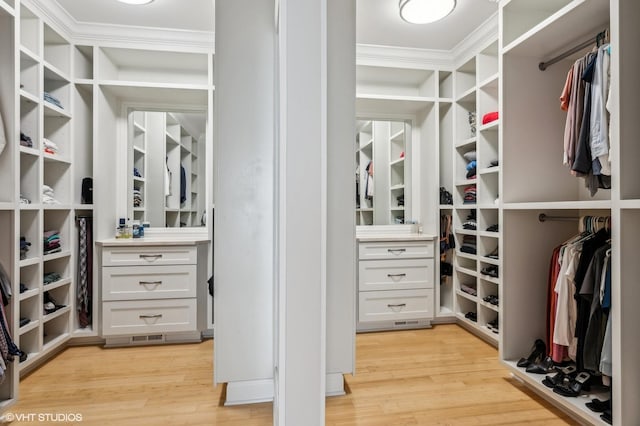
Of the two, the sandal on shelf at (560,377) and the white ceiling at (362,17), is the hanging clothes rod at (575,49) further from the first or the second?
the sandal on shelf at (560,377)

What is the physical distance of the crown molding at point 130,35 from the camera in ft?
7.91

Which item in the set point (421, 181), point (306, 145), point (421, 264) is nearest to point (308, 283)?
point (306, 145)

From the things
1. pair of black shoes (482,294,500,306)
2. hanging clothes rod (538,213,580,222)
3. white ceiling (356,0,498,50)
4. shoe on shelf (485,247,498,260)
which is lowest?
pair of black shoes (482,294,500,306)

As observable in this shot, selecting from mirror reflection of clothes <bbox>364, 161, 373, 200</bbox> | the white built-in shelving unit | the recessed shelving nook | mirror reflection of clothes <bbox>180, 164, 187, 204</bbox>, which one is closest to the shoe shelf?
the white built-in shelving unit

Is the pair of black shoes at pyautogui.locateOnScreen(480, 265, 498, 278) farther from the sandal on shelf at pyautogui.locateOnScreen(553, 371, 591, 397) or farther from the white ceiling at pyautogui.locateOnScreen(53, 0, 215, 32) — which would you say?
the white ceiling at pyautogui.locateOnScreen(53, 0, 215, 32)

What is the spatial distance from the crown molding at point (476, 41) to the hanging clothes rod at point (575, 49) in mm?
610

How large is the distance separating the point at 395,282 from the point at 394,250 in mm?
265

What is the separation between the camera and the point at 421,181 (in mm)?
3193

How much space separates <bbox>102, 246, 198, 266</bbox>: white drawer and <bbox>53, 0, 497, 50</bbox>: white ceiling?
1.66 meters

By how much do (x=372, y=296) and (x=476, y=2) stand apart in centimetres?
226

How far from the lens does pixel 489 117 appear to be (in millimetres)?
2492

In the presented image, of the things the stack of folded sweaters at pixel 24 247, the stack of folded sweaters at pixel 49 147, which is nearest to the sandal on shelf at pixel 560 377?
the stack of folded sweaters at pixel 24 247

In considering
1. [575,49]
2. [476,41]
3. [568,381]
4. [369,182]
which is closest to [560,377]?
[568,381]

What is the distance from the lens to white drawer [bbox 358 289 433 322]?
8.87ft
